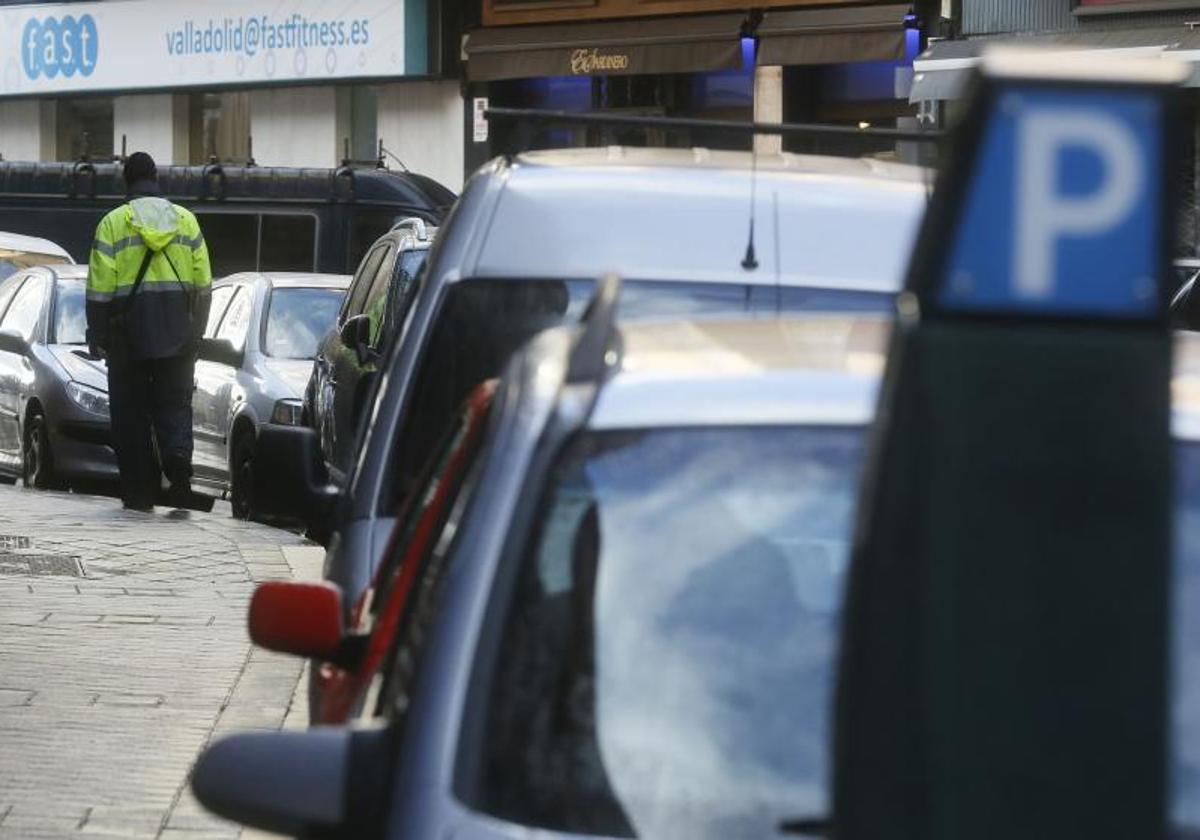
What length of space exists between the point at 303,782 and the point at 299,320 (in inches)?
566

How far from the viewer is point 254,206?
25.8m

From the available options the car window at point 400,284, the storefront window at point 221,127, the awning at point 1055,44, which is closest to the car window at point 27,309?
the car window at point 400,284

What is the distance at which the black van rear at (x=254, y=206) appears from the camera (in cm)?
2448

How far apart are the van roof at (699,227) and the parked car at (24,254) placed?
16858 millimetres

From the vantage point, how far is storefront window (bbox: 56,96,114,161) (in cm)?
3775

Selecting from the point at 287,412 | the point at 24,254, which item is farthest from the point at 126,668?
→ the point at 24,254

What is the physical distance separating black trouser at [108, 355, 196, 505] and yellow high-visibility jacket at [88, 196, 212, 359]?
5.0 inches

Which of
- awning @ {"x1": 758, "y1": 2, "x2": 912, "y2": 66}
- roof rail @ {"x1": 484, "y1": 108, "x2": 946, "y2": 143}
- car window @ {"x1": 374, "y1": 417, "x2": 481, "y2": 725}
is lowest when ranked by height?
car window @ {"x1": 374, "y1": 417, "x2": 481, "y2": 725}

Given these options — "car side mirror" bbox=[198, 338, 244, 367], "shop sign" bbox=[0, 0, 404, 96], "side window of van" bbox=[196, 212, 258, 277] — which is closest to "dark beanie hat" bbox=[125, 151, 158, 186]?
"car side mirror" bbox=[198, 338, 244, 367]

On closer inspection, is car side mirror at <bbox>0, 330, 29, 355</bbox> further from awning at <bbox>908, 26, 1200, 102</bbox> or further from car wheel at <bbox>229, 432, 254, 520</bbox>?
awning at <bbox>908, 26, 1200, 102</bbox>

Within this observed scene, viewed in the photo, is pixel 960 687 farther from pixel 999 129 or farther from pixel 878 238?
pixel 878 238

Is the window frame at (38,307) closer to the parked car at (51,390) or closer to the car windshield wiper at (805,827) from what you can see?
the parked car at (51,390)

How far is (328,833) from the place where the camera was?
2982 mm

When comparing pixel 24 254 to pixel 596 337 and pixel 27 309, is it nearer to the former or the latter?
pixel 27 309
